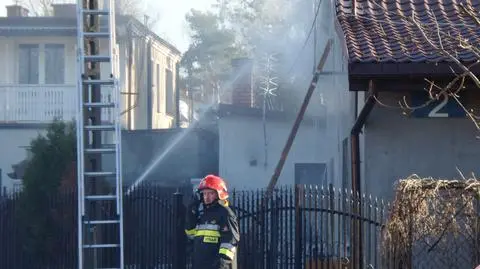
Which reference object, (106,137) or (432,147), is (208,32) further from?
(432,147)

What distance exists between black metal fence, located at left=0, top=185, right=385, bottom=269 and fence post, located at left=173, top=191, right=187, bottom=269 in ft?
0.04

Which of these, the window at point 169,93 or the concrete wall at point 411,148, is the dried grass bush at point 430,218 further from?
the window at point 169,93

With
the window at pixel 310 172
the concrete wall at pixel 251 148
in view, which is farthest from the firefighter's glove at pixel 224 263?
the window at pixel 310 172

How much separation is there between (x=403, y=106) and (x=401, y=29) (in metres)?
1.11

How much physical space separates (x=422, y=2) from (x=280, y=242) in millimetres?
3456

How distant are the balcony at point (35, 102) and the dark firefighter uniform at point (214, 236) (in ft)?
49.4

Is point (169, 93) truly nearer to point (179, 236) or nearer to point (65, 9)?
point (65, 9)

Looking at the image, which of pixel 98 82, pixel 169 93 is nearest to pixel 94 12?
pixel 98 82

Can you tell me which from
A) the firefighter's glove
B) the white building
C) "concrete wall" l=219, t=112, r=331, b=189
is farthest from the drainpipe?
the white building

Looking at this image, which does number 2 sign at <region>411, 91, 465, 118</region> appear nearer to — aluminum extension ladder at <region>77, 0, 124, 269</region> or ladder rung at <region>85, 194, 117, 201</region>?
aluminum extension ladder at <region>77, 0, 124, 269</region>

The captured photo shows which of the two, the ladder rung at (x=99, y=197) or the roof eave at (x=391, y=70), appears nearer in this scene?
the roof eave at (x=391, y=70)

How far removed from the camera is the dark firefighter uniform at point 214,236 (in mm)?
9516

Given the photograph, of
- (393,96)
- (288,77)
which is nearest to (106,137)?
(288,77)

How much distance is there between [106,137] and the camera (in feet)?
70.7
